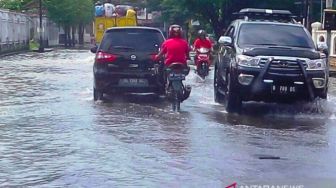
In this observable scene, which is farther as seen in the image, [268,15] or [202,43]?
[202,43]

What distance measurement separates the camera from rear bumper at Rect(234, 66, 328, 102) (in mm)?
14664

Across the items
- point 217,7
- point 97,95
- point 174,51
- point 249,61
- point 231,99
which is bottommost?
point 97,95

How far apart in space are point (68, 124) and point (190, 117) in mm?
2327

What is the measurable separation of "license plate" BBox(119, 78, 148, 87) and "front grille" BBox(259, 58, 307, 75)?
3385 millimetres

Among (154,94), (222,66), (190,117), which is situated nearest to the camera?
(190,117)

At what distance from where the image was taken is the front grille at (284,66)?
1467 cm

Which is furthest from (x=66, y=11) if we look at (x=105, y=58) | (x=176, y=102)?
(x=176, y=102)

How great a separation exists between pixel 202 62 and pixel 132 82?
8.16m

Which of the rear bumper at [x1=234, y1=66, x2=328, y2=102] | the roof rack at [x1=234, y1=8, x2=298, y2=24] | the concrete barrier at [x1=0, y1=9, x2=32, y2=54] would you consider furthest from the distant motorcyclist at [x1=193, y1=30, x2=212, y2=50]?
the concrete barrier at [x1=0, y1=9, x2=32, y2=54]

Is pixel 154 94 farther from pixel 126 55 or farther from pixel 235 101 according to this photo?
pixel 235 101

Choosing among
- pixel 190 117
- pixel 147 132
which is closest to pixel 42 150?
pixel 147 132

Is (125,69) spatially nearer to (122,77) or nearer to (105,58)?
(122,77)

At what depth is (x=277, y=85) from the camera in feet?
48.2

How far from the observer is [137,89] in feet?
56.9
